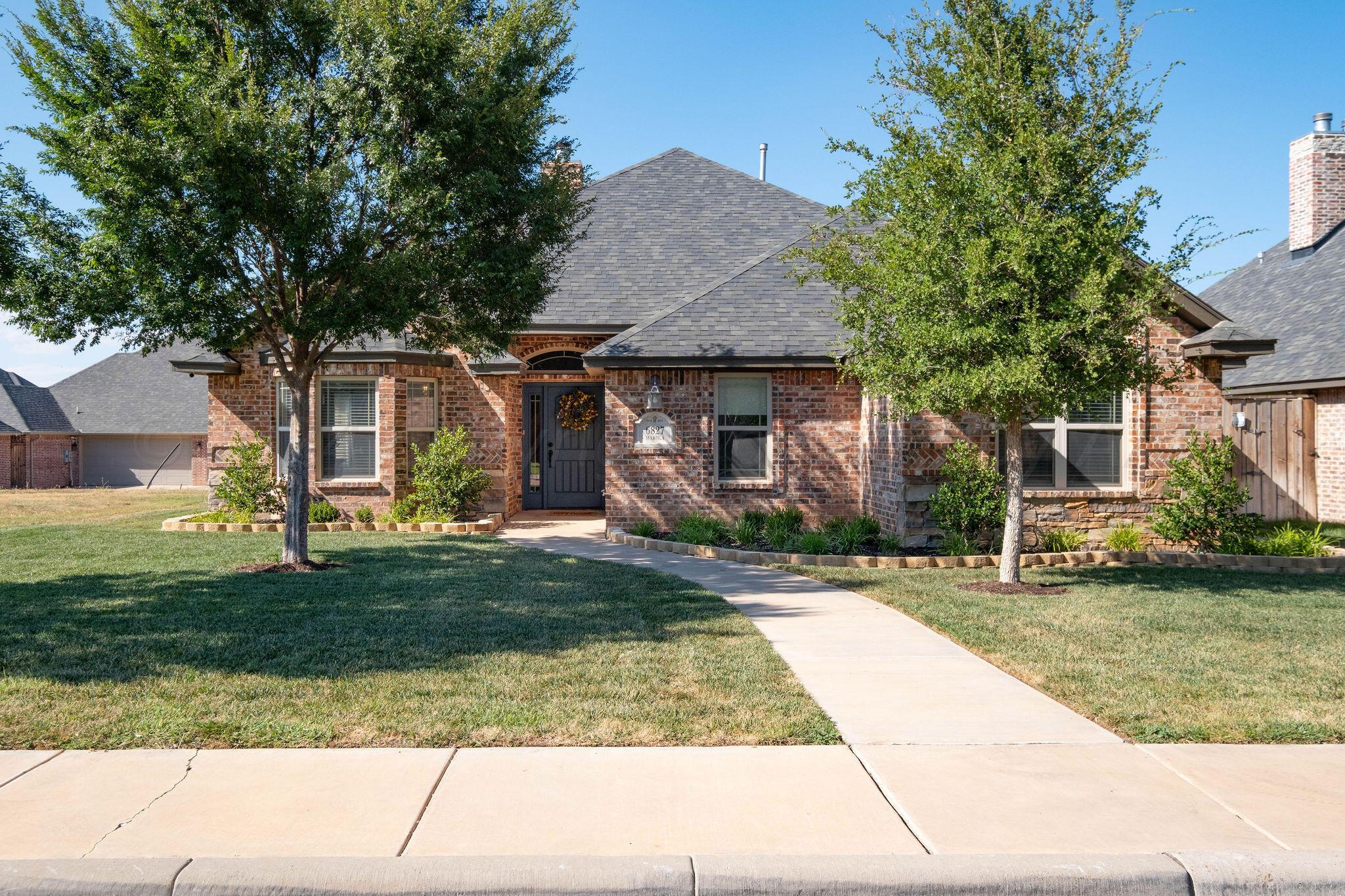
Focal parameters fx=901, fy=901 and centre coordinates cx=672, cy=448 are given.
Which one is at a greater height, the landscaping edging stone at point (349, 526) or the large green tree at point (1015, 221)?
the large green tree at point (1015, 221)

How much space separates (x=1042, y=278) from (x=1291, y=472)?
36.4ft

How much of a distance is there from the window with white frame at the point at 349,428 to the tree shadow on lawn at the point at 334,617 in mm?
4673

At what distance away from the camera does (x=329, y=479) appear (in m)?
15.0

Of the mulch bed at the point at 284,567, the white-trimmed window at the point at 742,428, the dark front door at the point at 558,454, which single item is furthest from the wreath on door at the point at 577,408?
the mulch bed at the point at 284,567

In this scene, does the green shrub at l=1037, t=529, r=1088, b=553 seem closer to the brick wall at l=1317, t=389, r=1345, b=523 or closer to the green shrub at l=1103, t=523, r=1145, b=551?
the green shrub at l=1103, t=523, r=1145, b=551

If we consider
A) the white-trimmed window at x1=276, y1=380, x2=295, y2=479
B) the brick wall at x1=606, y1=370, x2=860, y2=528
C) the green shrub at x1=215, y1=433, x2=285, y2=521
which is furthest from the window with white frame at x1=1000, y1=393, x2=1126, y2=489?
the white-trimmed window at x1=276, y1=380, x2=295, y2=479

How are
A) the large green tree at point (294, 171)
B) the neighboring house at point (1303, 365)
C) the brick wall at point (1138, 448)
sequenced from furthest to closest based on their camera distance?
the neighboring house at point (1303, 365)
the brick wall at point (1138, 448)
the large green tree at point (294, 171)

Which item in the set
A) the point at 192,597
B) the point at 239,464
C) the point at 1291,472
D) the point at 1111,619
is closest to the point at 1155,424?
the point at 1111,619

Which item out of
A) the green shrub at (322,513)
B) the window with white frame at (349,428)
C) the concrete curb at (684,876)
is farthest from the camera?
the window with white frame at (349,428)

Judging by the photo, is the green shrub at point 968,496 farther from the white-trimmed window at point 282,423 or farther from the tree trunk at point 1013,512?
the white-trimmed window at point 282,423

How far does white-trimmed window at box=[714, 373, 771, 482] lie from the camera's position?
13930 mm

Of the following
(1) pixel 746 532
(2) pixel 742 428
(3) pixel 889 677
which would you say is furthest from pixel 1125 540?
(3) pixel 889 677

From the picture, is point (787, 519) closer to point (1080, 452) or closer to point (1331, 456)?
point (1080, 452)

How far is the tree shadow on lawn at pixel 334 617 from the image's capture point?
6.12 meters
